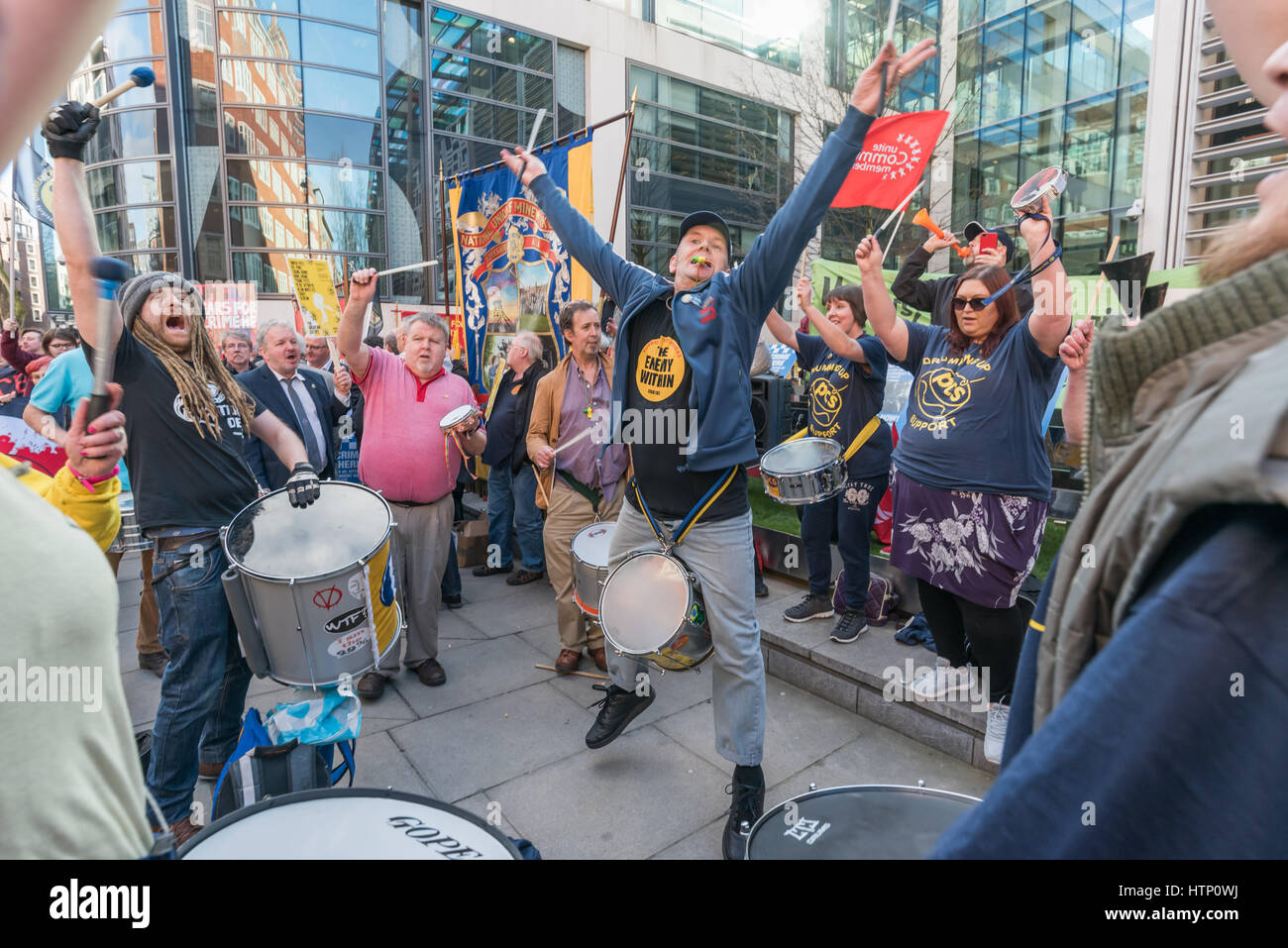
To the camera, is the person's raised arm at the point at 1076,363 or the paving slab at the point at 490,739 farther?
the paving slab at the point at 490,739

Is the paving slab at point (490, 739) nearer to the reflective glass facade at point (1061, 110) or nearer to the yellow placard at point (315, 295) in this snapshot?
the yellow placard at point (315, 295)

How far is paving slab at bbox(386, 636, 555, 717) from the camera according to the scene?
159 inches

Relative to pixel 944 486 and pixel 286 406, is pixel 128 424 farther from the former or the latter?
pixel 944 486

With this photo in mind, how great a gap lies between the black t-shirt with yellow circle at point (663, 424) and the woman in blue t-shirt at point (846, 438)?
1.30 metres

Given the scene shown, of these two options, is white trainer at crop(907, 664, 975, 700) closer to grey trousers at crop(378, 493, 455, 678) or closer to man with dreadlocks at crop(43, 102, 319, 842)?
grey trousers at crop(378, 493, 455, 678)

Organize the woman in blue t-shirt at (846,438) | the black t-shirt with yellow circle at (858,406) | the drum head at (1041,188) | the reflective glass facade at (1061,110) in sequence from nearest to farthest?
the drum head at (1041,188) < the woman in blue t-shirt at (846,438) < the black t-shirt with yellow circle at (858,406) < the reflective glass facade at (1061,110)

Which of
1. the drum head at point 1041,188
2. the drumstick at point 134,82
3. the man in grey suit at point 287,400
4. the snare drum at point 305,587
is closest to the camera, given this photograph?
the drumstick at point 134,82

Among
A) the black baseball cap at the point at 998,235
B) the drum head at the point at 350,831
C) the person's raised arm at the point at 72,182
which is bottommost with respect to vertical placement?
the drum head at the point at 350,831

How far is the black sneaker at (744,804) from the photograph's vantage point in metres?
2.71

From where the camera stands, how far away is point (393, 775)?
329cm

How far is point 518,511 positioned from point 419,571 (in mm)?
1871

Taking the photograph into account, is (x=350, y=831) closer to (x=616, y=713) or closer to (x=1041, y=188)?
(x=616, y=713)

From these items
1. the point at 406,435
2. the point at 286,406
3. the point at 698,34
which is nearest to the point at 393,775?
the point at 406,435

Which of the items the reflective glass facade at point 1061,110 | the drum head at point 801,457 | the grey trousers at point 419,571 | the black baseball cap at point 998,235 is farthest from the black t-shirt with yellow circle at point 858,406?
the reflective glass facade at point 1061,110
